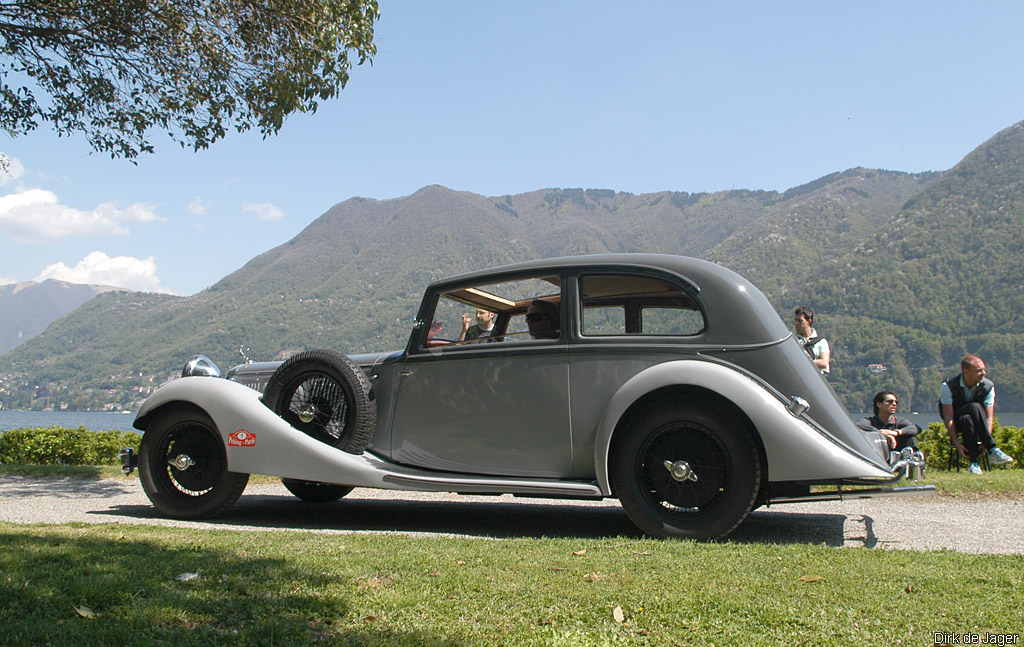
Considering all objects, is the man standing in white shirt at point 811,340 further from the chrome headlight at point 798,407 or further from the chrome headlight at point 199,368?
the chrome headlight at point 199,368

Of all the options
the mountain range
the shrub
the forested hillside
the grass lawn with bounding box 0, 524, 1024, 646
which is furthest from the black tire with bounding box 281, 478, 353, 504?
the forested hillside

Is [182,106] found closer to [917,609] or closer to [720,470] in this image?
[720,470]

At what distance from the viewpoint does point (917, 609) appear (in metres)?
2.80

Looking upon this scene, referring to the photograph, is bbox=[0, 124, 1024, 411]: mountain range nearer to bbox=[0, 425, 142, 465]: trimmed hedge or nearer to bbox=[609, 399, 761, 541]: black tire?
bbox=[0, 425, 142, 465]: trimmed hedge

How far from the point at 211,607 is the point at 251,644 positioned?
0.48 metres

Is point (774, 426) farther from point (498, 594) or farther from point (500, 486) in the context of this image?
point (498, 594)

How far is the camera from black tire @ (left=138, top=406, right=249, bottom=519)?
598 cm

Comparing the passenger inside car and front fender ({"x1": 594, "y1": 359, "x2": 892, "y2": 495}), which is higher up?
the passenger inside car

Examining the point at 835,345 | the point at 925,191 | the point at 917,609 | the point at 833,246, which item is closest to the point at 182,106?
the point at 917,609

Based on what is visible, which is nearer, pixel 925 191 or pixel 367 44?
pixel 367 44

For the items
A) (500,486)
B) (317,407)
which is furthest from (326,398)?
(500,486)

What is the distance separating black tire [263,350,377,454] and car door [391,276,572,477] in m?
0.27

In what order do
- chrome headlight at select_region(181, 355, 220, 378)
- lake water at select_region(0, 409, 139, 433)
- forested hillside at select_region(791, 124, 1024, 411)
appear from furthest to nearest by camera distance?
forested hillside at select_region(791, 124, 1024, 411) < lake water at select_region(0, 409, 139, 433) < chrome headlight at select_region(181, 355, 220, 378)

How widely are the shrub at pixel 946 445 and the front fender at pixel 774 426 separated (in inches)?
235
